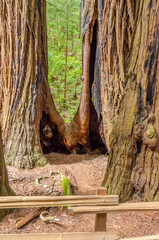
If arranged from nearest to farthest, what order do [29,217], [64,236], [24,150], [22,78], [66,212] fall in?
[64,236]
[29,217]
[66,212]
[24,150]
[22,78]

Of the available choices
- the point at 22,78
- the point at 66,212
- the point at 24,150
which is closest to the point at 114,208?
the point at 66,212

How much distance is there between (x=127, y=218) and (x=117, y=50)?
3363mm

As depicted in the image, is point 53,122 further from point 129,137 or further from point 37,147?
point 129,137

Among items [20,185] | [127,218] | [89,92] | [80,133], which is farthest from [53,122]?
[127,218]

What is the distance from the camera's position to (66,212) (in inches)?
115

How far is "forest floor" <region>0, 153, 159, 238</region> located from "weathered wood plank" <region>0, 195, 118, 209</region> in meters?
0.77

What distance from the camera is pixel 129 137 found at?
3.08 metres

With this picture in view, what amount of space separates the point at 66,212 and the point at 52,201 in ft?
3.60

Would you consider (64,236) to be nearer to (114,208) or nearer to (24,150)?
(114,208)

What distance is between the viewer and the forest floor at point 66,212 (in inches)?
98.6

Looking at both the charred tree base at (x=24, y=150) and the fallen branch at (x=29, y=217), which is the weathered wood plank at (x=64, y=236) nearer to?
the fallen branch at (x=29, y=217)

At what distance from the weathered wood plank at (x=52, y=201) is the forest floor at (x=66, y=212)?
771 mm

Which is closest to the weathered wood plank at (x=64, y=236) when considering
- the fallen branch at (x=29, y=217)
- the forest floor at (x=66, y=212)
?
the forest floor at (x=66, y=212)

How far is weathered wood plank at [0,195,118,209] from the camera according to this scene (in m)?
1.88
